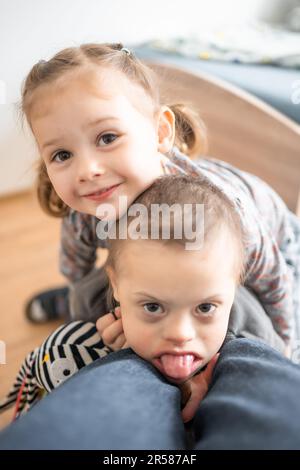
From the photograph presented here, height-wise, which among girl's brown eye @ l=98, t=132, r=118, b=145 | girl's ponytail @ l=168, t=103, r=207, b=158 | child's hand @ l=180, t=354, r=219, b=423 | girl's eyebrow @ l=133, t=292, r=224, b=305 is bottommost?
child's hand @ l=180, t=354, r=219, b=423

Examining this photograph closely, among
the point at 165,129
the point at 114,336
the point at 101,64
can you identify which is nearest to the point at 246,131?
the point at 165,129

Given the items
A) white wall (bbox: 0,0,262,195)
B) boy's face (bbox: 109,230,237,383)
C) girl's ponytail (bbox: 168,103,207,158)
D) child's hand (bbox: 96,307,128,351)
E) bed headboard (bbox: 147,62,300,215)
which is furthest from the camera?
white wall (bbox: 0,0,262,195)

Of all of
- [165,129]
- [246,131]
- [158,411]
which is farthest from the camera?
[246,131]

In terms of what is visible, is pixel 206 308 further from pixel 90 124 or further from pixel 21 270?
pixel 21 270

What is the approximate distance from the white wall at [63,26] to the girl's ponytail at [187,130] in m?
0.45

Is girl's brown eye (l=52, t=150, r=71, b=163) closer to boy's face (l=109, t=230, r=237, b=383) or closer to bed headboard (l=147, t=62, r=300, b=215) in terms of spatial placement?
boy's face (l=109, t=230, r=237, b=383)

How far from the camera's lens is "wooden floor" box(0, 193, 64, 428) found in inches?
45.2

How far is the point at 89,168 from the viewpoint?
631 millimetres

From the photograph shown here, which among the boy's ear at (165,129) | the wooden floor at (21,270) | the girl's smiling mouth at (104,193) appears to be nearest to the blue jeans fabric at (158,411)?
the girl's smiling mouth at (104,193)

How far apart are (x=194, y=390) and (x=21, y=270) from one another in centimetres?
97

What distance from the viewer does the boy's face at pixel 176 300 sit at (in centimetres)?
57

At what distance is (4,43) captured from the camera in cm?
147

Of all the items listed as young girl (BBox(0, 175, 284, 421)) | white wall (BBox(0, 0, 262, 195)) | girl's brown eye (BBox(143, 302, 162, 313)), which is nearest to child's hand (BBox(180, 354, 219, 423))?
young girl (BBox(0, 175, 284, 421))

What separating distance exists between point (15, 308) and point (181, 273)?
856 mm
